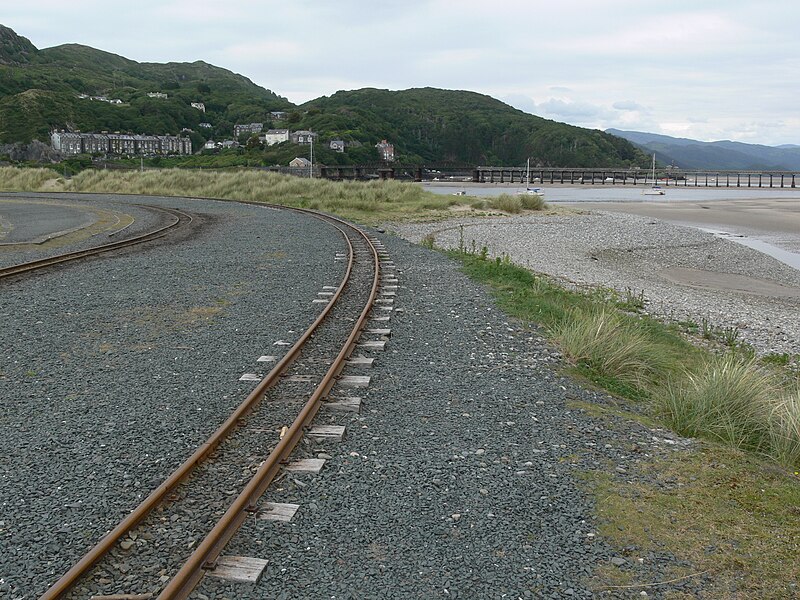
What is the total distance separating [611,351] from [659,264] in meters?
16.5

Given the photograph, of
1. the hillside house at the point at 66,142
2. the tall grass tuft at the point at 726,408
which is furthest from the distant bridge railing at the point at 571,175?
the tall grass tuft at the point at 726,408

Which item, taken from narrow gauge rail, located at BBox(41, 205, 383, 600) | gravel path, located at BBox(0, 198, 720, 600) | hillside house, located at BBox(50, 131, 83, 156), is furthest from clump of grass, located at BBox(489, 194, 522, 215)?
hillside house, located at BBox(50, 131, 83, 156)

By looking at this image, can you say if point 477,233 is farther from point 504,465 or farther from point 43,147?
point 43,147

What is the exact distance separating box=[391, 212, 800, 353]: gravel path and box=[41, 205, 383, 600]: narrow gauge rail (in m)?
7.24

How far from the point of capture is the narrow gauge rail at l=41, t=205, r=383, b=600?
3578mm

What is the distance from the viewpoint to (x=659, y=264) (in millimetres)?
23531

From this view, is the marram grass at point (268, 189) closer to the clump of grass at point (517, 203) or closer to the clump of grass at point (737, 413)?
the clump of grass at point (517, 203)

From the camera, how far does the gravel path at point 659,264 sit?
14.1 meters

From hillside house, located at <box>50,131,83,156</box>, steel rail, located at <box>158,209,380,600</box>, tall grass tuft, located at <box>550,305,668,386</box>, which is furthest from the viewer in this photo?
hillside house, located at <box>50,131,83,156</box>

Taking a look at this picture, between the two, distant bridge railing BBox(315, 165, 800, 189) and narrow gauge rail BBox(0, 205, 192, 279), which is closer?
narrow gauge rail BBox(0, 205, 192, 279)

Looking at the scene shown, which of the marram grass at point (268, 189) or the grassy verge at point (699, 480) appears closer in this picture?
the grassy verge at point (699, 480)

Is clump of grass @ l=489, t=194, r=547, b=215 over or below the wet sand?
over

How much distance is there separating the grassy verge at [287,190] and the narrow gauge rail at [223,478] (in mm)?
21860

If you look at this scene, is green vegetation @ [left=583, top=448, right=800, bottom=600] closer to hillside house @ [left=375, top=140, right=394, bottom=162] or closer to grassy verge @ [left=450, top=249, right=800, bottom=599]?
grassy verge @ [left=450, top=249, right=800, bottom=599]
